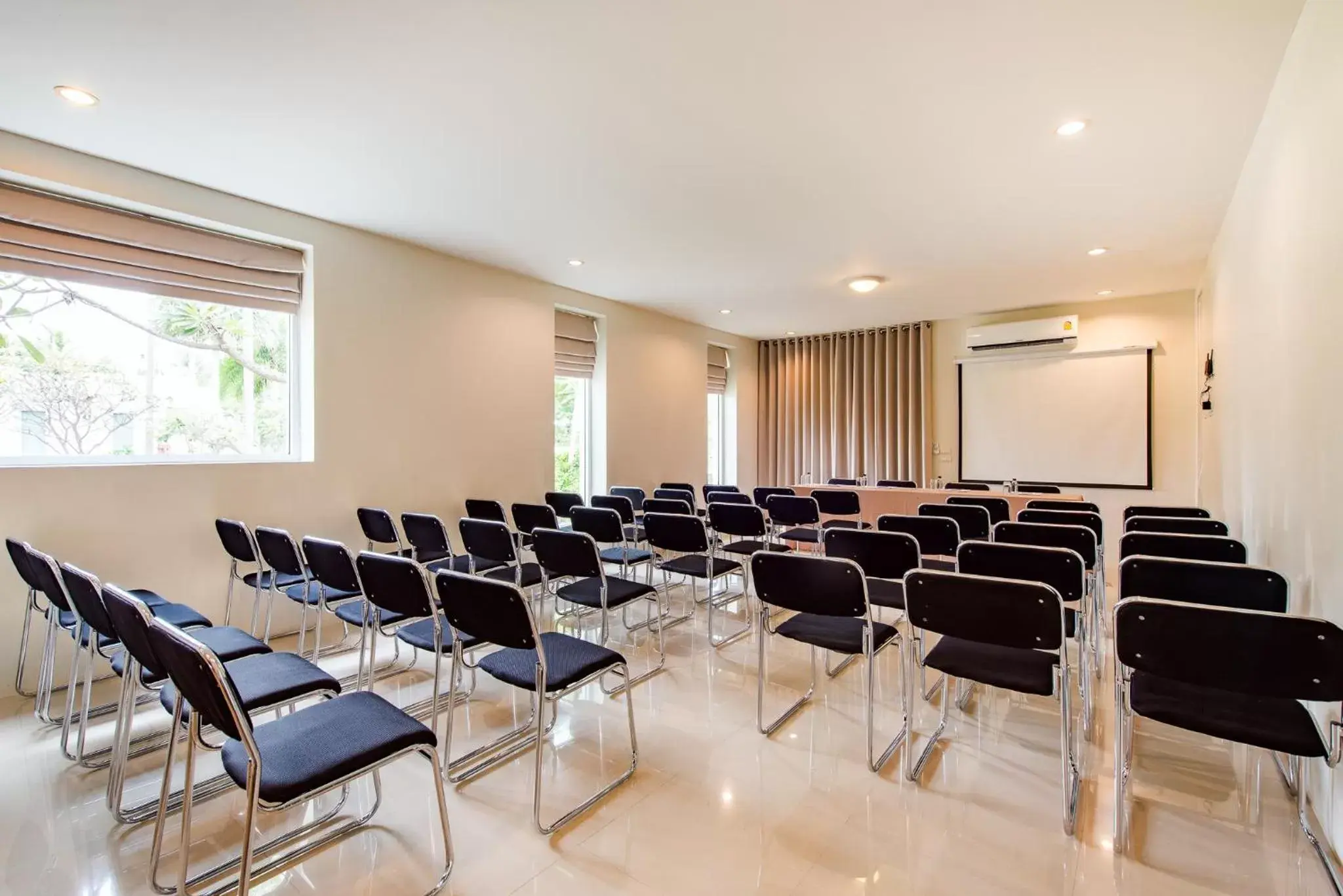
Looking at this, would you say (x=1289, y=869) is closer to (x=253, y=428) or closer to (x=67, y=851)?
(x=67, y=851)

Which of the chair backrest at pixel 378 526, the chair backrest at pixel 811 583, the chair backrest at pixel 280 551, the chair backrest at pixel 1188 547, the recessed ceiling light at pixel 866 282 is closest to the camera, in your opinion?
the chair backrest at pixel 811 583

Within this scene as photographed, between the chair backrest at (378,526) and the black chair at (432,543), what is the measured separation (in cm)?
10

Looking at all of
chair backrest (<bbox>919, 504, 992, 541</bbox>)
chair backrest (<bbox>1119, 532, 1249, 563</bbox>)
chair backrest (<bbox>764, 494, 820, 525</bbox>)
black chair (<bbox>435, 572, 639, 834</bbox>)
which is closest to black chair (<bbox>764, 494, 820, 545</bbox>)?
chair backrest (<bbox>764, 494, 820, 525</bbox>)

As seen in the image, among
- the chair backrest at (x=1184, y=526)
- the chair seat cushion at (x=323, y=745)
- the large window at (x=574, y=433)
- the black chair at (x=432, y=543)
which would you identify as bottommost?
the chair seat cushion at (x=323, y=745)

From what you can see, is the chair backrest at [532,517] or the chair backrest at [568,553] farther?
the chair backrest at [532,517]

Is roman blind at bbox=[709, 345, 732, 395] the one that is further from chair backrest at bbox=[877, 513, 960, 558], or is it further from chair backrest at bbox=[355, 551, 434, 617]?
chair backrest at bbox=[355, 551, 434, 617]

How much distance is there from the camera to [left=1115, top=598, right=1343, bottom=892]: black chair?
1.59m

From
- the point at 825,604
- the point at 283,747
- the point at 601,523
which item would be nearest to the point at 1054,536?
the point at 825,604

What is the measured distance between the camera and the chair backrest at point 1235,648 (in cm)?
157

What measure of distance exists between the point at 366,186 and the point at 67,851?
341 cm

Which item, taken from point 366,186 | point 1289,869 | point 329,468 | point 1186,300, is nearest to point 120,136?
point 366,186

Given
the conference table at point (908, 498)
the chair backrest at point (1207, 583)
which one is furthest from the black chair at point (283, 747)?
the conference table at point (908, 498)

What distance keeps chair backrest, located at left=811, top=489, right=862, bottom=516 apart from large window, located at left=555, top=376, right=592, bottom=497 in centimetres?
249

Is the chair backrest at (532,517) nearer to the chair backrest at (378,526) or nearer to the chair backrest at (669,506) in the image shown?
the chair backrest at (378,526)
